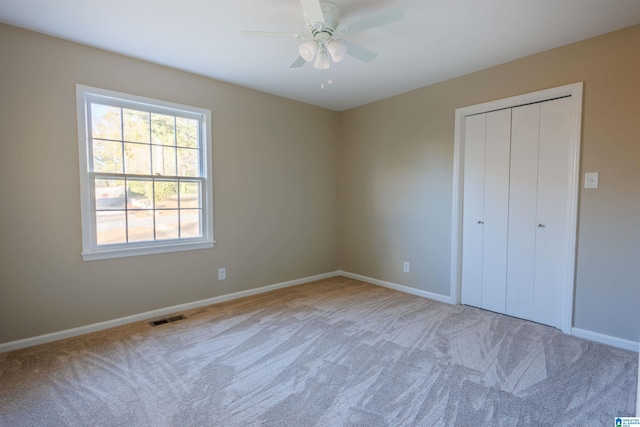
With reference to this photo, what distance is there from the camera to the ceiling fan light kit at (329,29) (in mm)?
1816

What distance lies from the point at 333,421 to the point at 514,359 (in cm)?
152

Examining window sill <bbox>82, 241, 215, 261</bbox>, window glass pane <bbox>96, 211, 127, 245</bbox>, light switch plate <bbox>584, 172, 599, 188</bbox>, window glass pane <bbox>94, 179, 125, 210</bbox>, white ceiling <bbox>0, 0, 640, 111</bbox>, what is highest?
white ceiling <bbox>0, 0, 640, 111</bbox>

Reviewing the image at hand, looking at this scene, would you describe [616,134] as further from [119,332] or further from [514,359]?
[119,332]

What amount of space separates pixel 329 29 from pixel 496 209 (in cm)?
240

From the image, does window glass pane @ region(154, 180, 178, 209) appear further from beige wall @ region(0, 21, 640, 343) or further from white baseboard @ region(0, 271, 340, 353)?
→ white baseboard @ region(0, 271, 340, 353)

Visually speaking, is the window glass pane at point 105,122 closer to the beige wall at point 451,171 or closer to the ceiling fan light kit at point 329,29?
the ceiling fan light kit at point 329,29

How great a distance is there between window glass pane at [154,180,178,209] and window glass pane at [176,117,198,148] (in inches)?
17.9

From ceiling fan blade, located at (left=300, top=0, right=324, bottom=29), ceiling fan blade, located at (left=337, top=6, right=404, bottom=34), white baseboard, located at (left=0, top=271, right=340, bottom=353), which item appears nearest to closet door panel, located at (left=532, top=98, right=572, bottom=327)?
ceiling fan blade, located at (left=337, top=6, right=404, bottom=34)

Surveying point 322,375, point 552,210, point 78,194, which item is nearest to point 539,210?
point 552,210

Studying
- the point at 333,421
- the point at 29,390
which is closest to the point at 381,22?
the point at 333,421

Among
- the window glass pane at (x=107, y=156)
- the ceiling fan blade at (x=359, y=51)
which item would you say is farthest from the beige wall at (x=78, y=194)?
the ceiling fan blade at (x=359, y=51)

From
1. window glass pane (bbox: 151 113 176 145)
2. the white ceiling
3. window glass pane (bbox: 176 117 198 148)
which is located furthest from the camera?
window glass pane (bbox: 176 117 198 148)

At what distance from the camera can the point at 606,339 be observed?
251 centimetres

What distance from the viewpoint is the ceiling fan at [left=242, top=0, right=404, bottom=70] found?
1.82 metres
